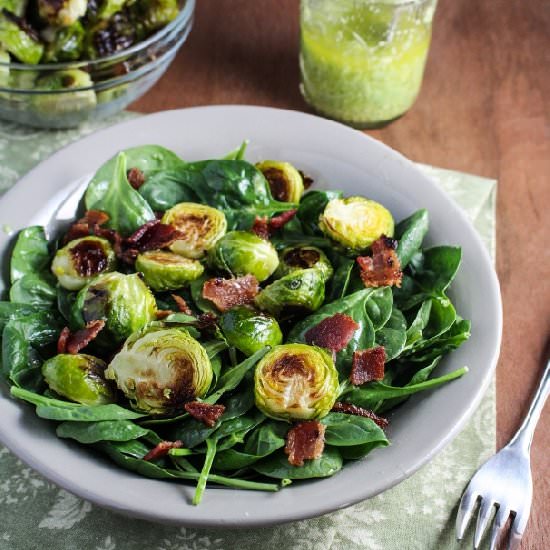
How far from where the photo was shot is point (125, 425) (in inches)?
67.1

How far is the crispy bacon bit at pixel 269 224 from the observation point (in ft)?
7.14

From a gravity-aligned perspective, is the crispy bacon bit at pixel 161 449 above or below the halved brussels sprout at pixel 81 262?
below

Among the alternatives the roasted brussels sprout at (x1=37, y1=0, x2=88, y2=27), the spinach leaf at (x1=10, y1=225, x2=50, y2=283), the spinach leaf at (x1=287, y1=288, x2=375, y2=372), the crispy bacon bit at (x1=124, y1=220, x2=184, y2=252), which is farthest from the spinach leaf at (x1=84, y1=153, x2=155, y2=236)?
the roasted brussels sprout at (x1=37, y1=0, x2=88, y2=27)

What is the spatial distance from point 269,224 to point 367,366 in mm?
561

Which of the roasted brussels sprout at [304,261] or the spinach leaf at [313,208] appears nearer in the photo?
the roasted brussels sprout at [304,261]

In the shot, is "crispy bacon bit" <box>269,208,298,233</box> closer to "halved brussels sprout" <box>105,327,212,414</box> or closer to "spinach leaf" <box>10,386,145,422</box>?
"halved brussels sprout" <box>105,327,212,414</box>

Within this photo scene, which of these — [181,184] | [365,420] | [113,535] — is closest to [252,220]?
[181,184]

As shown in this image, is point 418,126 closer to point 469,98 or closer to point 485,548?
point 469,98

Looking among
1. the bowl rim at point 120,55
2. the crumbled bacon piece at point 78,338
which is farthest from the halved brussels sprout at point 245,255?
the bowl rim at point 120,55

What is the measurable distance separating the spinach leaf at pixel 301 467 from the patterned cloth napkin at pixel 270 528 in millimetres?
230

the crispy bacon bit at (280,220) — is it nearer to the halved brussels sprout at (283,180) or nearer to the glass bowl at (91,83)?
the halved brussels sprout at (283,180)

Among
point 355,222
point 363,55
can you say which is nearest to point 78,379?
point 355,222

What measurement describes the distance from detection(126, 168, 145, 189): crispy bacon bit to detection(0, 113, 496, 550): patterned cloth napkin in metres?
0.79

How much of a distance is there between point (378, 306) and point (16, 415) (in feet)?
2.84
